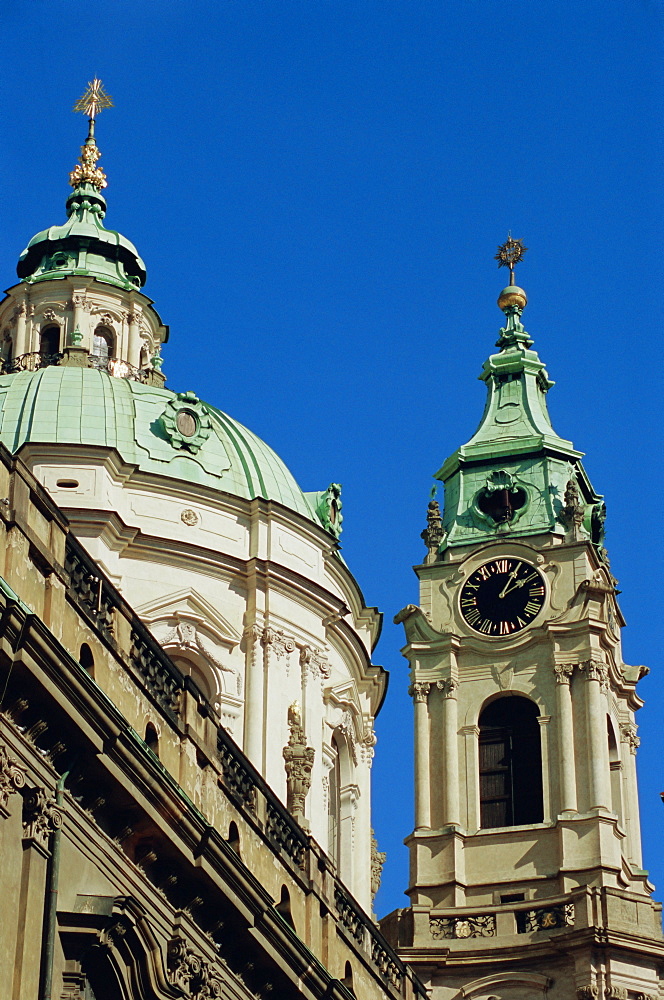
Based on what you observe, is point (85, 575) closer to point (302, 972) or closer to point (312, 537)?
point (302, 972)

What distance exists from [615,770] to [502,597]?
581 cm

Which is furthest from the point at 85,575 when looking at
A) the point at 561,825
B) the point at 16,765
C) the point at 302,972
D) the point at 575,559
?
the point at 575,559

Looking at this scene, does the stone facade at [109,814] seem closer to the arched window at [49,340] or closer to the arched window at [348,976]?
the arched window at [348,976]

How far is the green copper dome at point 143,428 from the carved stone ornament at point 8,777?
27124mm

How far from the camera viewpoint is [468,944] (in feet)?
189

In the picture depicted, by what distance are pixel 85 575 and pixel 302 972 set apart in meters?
5.71

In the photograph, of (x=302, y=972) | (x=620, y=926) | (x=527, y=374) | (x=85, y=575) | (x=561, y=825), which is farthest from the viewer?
(x=527, y=374)

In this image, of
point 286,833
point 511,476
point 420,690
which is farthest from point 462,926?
point 286,833

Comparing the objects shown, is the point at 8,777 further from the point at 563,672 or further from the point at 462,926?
the point at 563,672

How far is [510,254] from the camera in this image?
76250mm

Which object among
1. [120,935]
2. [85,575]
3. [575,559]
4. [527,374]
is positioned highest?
[527,374]

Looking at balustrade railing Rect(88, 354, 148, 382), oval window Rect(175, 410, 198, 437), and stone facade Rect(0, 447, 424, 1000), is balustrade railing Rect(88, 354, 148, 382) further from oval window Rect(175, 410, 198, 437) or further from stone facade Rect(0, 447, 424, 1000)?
stone facade Rect(0, 447, 424, 1000)

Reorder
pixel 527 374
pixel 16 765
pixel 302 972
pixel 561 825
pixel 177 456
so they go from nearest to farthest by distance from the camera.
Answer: pixel 16 765
pixel 302 972
pixel 177 456
pixel 561 825
pixel 527 374

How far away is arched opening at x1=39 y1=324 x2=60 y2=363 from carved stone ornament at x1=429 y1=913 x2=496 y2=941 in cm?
1751
